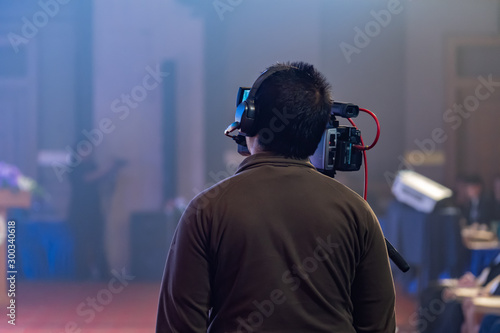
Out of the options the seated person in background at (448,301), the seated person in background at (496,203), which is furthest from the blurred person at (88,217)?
the seated person in background at (496,203)

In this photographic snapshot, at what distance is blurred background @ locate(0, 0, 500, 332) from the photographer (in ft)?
13.0

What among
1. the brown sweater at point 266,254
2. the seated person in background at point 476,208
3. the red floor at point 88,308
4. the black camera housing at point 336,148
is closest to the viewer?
the brown sweater at point 266,254

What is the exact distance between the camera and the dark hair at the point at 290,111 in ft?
3.13

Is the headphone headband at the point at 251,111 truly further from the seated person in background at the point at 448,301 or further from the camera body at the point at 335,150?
the seated person in background at the point at 448,301

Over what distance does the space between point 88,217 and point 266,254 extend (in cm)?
335

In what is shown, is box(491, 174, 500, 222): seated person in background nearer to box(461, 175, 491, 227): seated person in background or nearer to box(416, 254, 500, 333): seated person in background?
box(461, 175, 491, 227): seated person in background

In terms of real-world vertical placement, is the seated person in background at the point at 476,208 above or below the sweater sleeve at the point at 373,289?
below

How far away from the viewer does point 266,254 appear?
0.90 meters

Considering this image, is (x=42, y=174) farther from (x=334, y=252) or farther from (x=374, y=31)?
(x=334, y=252)

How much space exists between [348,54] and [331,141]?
10.2 ft

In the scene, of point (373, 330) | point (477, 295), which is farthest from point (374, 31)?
point (373, 330)

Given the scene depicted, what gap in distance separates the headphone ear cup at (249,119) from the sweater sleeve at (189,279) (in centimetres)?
16

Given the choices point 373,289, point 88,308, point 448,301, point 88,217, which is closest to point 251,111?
point 373,289

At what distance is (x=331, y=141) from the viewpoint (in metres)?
1.16
